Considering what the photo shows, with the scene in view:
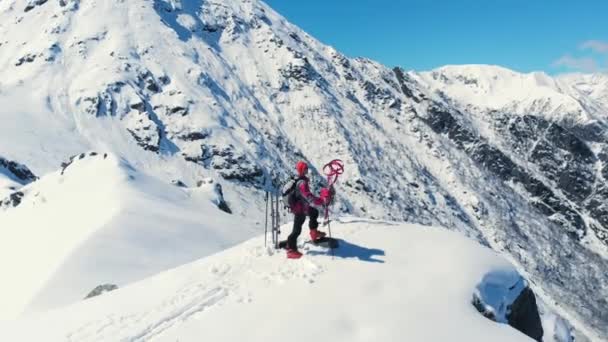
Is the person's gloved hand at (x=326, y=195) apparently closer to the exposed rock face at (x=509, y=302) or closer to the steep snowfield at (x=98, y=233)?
the exposed rock face at (x=509, y=302)

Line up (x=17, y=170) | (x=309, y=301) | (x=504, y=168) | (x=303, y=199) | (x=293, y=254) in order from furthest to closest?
(x=504, y=168), (x=17, y=170), (x=303, y=199), (x=293, y=254), (x=309, y=301)

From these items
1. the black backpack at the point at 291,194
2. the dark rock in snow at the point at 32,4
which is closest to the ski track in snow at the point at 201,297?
the black backpack at the point at 291,194

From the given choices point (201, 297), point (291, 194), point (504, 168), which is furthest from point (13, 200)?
point (504, 168)

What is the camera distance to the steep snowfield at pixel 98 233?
69.9 feet

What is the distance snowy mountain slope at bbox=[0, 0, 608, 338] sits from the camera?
8588 cm

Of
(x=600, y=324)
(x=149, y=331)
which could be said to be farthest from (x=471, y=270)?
(x=600, y=324)

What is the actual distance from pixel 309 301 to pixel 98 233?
15.0 meters

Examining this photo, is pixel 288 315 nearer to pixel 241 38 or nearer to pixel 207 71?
pixel 207 71

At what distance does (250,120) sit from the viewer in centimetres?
10406

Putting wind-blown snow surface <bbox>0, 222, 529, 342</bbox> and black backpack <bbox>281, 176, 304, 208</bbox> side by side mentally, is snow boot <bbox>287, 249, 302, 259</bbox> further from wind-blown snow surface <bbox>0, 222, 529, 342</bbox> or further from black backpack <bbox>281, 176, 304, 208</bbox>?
black backpack <bbox>281, 176, 304, 208</bbox>

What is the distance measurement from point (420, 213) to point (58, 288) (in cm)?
8914

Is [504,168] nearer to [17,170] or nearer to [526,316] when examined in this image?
[17,170]

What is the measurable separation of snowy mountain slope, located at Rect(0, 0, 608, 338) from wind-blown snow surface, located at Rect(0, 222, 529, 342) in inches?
2199

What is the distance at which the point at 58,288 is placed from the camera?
20562 millimetres
